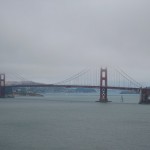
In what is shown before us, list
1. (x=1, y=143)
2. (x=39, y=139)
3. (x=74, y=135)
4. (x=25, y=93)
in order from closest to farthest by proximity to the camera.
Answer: (x=1, y=143), (x=39, y=139), (x=74, y=135), (x=25, y=93)

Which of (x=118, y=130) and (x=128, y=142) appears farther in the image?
(x=118, y=130)

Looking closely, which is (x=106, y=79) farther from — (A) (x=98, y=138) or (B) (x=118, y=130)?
(A) (x=98, y=138)

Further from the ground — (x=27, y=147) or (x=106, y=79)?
(x=106, y=79)

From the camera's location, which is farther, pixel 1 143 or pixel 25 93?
pixel 25 93

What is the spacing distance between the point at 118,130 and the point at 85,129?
246cm

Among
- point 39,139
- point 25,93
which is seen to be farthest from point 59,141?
point 25,93

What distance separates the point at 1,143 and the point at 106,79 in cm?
5962

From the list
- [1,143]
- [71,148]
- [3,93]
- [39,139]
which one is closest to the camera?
[71,148]

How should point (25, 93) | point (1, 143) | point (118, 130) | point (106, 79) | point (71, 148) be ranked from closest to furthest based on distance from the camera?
point (71, 148) → point (1, 143) → point (118, 130) → point (106, 79) → point (25, 93)

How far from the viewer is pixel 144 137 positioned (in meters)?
26.8

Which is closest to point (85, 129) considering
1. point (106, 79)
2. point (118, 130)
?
point (118, 130)

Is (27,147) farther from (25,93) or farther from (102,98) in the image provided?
(25,93)

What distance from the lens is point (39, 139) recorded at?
25609mm

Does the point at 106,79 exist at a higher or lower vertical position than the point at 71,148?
higher
